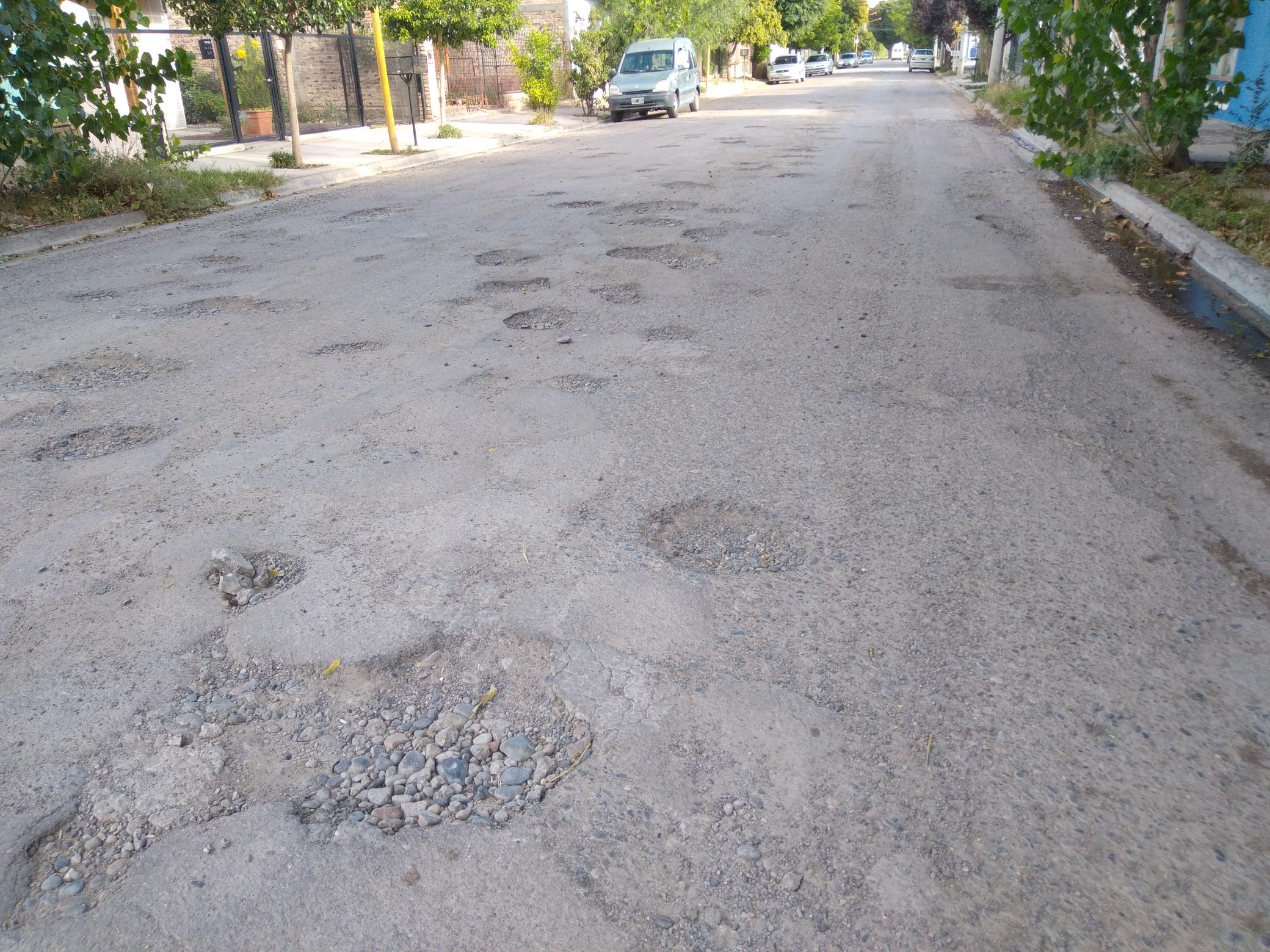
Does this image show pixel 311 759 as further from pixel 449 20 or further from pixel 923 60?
pixel 923 60

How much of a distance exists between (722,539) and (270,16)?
506 inches

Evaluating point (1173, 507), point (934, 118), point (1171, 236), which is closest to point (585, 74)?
point (934, 118)

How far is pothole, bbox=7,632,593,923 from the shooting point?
205 cm

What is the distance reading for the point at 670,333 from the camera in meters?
5.59

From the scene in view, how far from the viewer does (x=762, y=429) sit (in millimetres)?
4148

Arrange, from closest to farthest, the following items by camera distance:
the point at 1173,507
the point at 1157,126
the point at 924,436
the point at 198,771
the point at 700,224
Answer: the point at 198,771 < the point at 1173,507 < the point at 924,436 < the point at 700,224 < the point at 1157,126

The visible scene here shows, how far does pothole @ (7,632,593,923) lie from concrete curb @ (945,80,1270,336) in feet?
17.2

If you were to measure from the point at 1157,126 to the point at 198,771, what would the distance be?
10.7 meters

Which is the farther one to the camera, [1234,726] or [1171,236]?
[1171,236]

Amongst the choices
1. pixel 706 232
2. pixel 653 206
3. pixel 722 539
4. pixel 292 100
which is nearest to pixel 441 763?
pixel 722 539

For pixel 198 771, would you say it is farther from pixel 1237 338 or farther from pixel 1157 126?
pixel 1157 126

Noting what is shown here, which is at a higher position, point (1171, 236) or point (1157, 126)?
point (1157, 126)

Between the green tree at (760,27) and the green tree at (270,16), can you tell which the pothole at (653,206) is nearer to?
the green tree at (270,16)

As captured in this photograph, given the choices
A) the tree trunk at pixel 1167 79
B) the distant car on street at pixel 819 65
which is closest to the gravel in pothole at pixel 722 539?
the tree trunk at pixel 1167 79
